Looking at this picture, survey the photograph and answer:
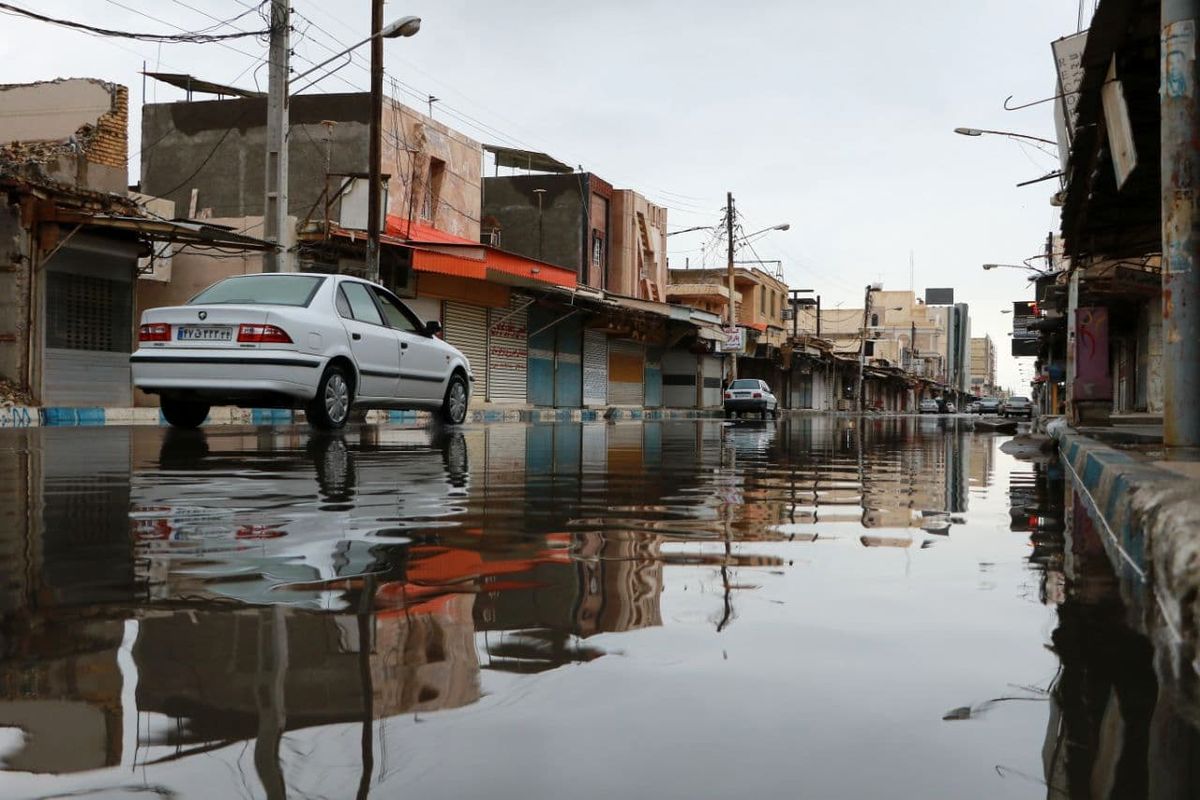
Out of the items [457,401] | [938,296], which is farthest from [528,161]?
[938,296]

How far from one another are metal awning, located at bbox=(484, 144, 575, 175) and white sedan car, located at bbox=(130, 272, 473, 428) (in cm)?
3602

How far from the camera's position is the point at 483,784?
6.05 ft

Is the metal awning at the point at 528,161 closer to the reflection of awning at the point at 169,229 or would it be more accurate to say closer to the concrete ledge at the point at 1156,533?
the reflection of awning at the point at 169,229

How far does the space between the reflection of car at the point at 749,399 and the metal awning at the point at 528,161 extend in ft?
38.6

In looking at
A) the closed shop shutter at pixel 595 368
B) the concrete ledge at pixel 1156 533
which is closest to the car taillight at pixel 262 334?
the concrete ledge at pixel 1156 533

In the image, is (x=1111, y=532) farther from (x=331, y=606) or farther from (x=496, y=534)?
(x=331, y=606)

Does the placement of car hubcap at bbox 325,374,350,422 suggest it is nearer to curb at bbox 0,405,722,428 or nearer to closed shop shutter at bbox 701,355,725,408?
curb at bbox 0,405,722,428

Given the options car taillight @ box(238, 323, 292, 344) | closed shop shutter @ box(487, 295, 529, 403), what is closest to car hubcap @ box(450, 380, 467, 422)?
car taillight @ box(238, 323, 292, 344)

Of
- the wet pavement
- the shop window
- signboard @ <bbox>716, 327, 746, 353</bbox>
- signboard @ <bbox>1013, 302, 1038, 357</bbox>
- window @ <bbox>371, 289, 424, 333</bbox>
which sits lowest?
the wet pavement

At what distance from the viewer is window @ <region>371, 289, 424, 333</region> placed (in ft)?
42.3

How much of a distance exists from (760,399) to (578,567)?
4151cm

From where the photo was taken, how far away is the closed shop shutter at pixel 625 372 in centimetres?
4722

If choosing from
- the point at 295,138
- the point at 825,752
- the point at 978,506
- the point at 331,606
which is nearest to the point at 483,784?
the point at 825,752

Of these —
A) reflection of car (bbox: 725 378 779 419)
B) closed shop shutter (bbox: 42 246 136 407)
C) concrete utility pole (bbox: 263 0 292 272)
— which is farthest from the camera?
reflection of car (bbox: 725 378 779 419)
